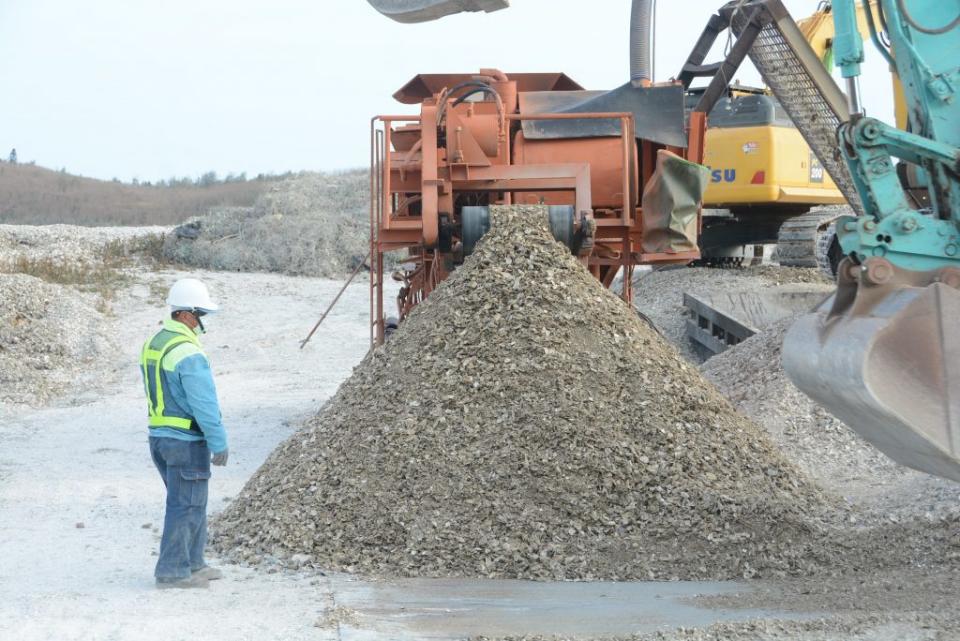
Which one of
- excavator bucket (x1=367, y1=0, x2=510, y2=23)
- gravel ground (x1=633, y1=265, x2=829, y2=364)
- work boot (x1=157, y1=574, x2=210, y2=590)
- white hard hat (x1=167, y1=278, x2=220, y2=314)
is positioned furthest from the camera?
gravel ground (x1=633, y1=265, x2=829, y2=364)

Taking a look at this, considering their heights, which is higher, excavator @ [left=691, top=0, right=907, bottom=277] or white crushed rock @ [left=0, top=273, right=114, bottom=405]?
excavator @ [left=691, top=0, right=907, bottom=277]

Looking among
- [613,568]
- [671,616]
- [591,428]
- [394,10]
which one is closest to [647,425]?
[591,428]

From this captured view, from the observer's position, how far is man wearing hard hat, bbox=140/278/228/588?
527cm

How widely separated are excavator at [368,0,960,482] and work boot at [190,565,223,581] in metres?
2.65

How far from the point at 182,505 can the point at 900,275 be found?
3.16m

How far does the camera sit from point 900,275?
177 inches

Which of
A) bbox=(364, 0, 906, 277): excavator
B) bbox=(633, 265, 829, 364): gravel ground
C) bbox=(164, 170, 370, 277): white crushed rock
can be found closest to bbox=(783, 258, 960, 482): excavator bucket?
bbox=(633, 265, 829, 364): gravel ground

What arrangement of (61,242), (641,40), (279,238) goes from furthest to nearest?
(279,238)
(61,242)
(641,40)

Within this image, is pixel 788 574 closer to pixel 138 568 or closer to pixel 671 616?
pixel 671 616

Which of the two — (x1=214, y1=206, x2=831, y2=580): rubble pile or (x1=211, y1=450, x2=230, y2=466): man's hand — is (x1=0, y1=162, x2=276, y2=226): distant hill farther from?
(x1=211, y1=450, x2=230, y2=466): man's hand

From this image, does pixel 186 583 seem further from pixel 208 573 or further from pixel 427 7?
pixel 427 7

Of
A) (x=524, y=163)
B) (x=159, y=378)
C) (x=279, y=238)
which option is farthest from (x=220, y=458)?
(x=279, y=238)

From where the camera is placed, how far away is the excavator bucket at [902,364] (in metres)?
4.20

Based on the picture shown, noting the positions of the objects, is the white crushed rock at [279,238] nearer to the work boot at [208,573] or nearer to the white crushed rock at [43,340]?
the white crushed rock at [43,340]
